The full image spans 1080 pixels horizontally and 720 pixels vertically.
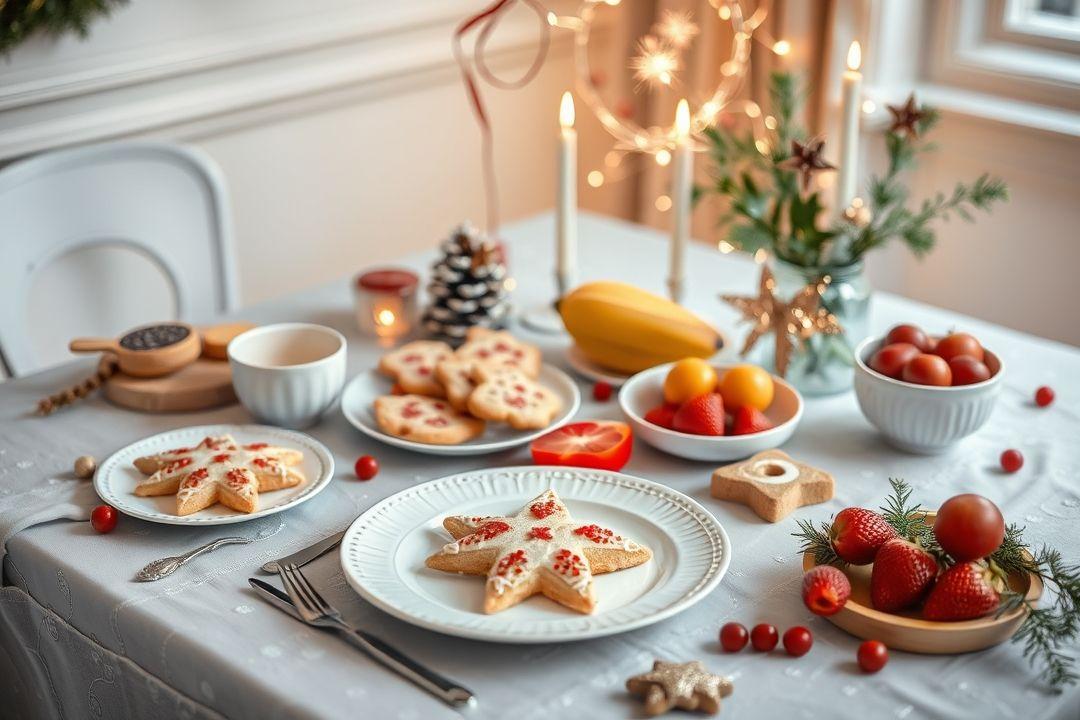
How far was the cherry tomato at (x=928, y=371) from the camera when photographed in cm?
128

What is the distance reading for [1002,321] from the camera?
8.25 ft

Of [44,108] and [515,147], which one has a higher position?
[44,108]

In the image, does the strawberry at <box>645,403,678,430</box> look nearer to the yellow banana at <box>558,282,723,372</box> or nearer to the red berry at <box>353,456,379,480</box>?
the yellow banana at <box>558,282,723,372</box>

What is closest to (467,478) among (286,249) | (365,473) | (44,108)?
(365,473)

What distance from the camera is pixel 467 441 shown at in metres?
1.34

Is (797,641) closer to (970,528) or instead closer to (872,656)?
(872,656)

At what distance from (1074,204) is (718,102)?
0.82m

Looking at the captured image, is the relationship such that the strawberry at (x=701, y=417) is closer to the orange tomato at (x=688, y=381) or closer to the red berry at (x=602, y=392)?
the orange tomato at (x=688, y=381)

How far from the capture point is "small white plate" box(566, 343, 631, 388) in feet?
4.89

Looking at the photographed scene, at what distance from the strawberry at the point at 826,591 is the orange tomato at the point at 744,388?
36cm

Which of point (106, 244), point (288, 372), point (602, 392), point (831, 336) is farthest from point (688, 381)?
point (106, 244)

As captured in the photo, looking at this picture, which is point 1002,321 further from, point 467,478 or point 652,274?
point 467,478

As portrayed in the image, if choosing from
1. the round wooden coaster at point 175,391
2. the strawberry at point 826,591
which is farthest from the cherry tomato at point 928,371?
the round wooden coaster at point 175,391

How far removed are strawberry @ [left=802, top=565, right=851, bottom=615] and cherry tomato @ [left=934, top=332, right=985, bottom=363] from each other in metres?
0.43
